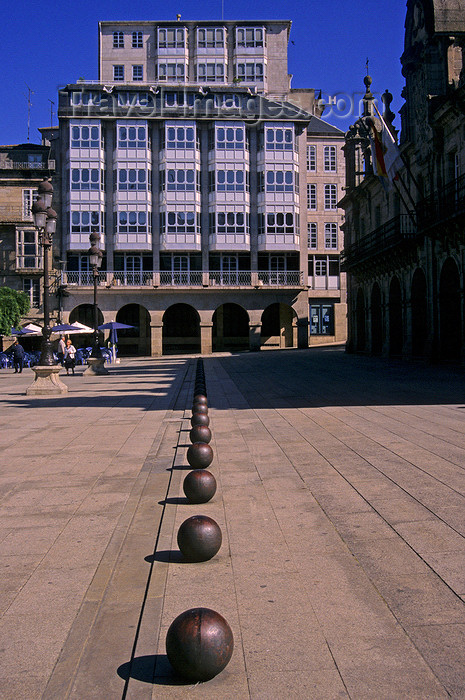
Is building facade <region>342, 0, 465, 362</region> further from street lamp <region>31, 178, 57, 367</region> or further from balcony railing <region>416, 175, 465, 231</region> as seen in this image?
street lamp <region>31, 178, 57, 367</region>

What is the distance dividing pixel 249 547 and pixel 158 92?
159 ft

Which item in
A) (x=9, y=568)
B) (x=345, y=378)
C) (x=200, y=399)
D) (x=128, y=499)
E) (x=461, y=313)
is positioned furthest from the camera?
(x=461, y=313)

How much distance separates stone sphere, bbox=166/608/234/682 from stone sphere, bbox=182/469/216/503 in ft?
9.43

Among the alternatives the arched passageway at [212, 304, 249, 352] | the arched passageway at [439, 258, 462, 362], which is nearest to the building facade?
the arched passageway at [439, 258, 462, 362]

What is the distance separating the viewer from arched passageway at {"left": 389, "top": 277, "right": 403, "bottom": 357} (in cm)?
3341

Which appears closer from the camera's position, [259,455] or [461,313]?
[259,455]

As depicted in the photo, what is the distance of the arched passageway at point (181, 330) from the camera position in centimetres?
5166

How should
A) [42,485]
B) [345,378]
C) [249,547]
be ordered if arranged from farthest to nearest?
1. [345,378]
2. [42,485]
3. [249,547]

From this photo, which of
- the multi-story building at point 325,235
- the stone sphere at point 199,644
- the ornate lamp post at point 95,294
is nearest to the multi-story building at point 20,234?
the multi-story building at point 325,235

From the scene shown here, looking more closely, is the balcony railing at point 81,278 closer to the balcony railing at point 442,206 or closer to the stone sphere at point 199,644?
the balcony railing at point 442,206

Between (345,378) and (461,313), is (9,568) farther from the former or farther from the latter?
(461,313)

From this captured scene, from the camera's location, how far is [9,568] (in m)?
4.28

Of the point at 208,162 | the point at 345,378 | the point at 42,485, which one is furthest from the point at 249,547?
the point at 208,162

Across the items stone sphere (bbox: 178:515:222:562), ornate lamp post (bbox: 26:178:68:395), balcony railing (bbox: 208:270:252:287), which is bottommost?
stone sphere (bbox: 178:515:222:562)
